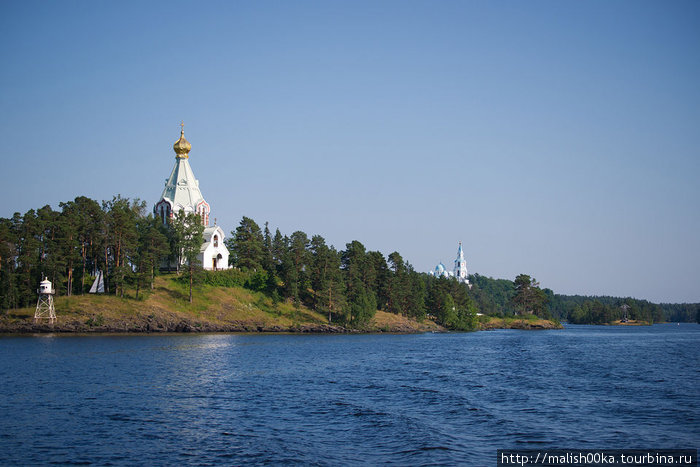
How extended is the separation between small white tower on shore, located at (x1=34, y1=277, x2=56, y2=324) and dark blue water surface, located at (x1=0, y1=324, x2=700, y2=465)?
26.4 meters

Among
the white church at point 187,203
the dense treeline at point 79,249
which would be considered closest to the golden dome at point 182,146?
the white church at point 187,203

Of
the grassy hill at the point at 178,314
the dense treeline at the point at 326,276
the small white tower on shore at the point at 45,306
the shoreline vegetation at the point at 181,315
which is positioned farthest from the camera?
the dense treeline at the point at 326,276

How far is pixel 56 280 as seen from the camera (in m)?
94.1

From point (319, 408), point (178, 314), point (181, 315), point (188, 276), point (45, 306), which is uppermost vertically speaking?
point (188, 276)

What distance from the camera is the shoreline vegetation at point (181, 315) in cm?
8831

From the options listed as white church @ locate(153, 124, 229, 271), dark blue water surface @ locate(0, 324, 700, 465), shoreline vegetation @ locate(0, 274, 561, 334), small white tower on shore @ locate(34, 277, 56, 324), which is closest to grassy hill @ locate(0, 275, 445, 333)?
shoreline vegetation @ locate(0, 274, 561, 334)

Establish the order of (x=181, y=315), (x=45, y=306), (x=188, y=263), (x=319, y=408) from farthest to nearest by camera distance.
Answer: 1. (x=188, y=263)
2. (x=181, y=315)
3. (x=45, y=306)
4. (x=319, y=408)

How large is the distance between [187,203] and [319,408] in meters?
99.0

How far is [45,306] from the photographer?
88.5m

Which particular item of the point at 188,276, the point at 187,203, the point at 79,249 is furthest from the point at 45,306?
the point at 187,203

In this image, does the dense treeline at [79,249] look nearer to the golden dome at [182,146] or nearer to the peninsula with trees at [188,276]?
the peninsula with trees at [188,276]

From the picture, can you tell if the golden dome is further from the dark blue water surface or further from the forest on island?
the dark blue water surface

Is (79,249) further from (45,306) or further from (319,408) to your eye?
(319,408)

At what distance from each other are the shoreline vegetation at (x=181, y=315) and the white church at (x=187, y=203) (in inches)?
440
